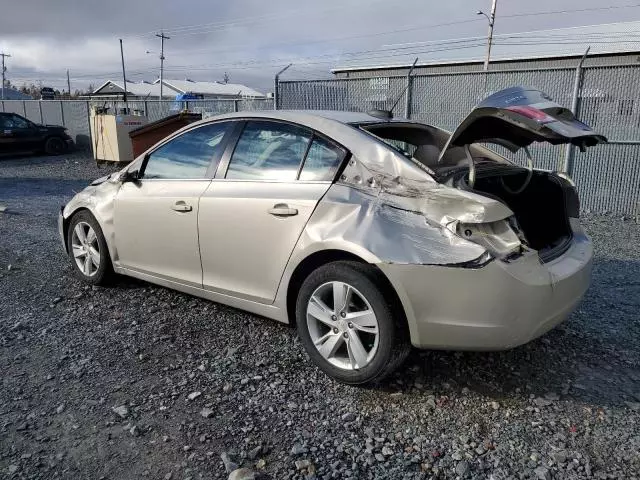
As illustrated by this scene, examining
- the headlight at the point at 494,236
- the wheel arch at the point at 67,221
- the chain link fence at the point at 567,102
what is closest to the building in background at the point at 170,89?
the chain link fence at the point at 567,102

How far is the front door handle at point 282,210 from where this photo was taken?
3.25m

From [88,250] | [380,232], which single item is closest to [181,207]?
[88,250]

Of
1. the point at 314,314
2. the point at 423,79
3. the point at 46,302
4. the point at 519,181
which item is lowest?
the point at 46,302

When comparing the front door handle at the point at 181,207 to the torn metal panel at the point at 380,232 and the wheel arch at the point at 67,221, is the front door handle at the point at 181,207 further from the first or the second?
the wheel arch at the point at 67,221

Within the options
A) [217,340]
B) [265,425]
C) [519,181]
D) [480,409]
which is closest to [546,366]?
[480,409]

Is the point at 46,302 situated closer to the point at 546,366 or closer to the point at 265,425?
the point at 265,425

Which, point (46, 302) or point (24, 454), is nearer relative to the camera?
point (24, 454)

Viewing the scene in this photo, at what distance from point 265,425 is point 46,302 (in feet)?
8.85

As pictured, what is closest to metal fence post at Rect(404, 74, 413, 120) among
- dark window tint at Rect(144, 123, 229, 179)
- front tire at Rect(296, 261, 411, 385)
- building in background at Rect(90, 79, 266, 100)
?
dark window tint at Rect(144, 123, 229, 179)

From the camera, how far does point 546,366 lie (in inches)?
134

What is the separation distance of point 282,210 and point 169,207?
3.74 ft

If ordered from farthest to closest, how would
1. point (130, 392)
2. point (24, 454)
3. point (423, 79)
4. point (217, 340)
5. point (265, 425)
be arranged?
point (423, 79) < point (217, 340) < point (130, 392) < point (265, 425) < point (24, 454)

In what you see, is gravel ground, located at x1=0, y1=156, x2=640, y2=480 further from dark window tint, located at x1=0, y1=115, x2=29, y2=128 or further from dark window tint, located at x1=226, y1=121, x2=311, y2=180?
dark window tint, located at x1=0, y1=115, x2=29, y2=128

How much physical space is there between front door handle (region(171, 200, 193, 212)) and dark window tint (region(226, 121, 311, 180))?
0.40m
